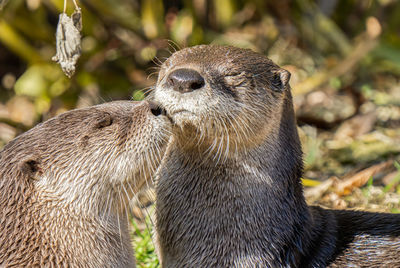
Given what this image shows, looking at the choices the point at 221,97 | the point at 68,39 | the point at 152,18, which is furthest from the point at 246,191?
the point at 152,18

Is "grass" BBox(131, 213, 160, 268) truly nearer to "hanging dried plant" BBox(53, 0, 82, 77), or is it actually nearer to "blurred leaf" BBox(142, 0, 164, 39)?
"hanging dried plant" BBox(53, 0, 82, 77)

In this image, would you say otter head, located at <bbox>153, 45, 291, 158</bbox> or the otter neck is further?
the otter neck

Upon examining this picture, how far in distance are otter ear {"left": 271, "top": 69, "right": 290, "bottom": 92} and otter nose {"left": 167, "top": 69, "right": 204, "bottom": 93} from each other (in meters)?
0.44

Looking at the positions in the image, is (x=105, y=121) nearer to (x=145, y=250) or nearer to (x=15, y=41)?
(x=145, y=250)

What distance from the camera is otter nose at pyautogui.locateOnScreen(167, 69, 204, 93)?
88.5 inches

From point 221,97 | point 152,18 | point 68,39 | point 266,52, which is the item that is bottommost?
point 221,97

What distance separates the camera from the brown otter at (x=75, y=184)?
7.71 ft

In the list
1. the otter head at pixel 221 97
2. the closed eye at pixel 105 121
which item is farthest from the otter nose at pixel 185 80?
the closed eye at pixel 105 121

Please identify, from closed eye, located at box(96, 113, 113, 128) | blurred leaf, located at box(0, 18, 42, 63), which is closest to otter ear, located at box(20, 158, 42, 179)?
closed eye, located at box(96, 113, 113, 128)

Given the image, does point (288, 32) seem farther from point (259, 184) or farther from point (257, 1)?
point (259, 184)

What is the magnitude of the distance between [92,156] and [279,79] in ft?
2.87

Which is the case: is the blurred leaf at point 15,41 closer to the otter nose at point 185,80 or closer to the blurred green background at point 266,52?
the blurred green background at point 266,52

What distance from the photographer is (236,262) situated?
253 centimetres

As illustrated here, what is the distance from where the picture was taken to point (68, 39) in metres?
2.64
